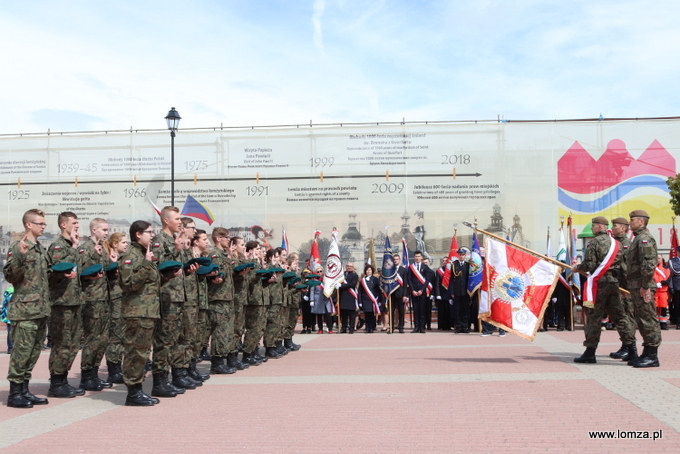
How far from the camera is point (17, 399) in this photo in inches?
272

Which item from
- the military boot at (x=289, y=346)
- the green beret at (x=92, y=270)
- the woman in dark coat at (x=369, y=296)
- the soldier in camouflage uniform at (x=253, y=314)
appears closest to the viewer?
the green beret at (x=92, y=270)

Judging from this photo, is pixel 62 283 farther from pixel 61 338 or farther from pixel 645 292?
pixel 645 292

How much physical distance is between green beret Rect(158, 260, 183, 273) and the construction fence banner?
14.9 m

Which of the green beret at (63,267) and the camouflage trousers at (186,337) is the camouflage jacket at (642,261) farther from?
the green beret at (63,267)

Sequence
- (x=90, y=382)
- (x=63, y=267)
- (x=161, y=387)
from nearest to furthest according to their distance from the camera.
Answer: (x=63, y=267) → (x=161, y=387) → (x=90, y=382)

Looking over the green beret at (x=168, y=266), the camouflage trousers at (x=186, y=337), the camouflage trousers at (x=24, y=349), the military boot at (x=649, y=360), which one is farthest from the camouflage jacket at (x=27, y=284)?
the military boot at (x=649, y=360)

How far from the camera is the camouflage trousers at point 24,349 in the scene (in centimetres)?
691

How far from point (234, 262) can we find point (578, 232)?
14231 mm

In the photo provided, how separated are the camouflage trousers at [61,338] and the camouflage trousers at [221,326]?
1.82 m

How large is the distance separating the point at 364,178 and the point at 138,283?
15.7m

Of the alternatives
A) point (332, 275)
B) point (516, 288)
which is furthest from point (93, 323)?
point (332, 275)

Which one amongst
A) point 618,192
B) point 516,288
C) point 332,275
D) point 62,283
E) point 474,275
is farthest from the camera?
point 618,192

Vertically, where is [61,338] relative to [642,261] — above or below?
below

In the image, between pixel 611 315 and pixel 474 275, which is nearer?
pixel 611 315
